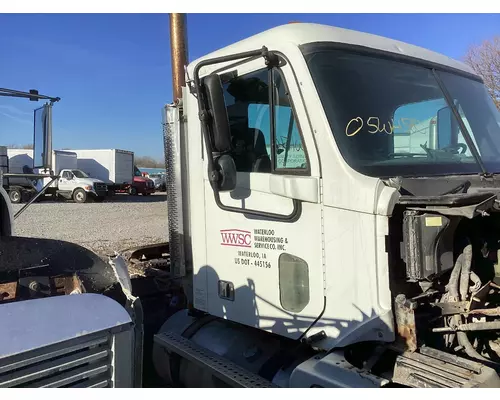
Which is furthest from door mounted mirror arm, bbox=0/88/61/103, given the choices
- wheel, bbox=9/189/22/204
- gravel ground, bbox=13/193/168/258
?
gravel ground, bbox=13/193/168/258

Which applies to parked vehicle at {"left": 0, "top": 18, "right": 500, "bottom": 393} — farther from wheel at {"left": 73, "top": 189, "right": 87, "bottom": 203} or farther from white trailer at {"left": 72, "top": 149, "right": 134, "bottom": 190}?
white trailer at {"left": 72, "top": 149, "right": 134, "bottom": 190}

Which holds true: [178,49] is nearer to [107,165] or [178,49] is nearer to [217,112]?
[217,112]

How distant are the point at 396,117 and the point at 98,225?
13.8 metres

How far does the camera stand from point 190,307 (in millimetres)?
A: 3764

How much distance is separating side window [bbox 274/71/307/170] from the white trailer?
2662 centimetres

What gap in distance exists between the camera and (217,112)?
2771 mm

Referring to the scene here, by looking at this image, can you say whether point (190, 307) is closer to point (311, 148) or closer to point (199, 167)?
point (199, 167)

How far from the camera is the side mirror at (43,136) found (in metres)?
4.30

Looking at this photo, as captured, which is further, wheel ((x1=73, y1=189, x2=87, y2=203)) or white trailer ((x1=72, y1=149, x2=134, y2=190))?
white trailer ((x1=72, y1=149, x2=134, y2=190))

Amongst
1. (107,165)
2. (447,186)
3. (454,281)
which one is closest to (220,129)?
(447,186)

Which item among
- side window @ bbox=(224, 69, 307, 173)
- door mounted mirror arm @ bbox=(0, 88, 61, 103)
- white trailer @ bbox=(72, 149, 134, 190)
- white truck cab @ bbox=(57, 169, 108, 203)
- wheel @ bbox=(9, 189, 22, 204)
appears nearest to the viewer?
side window @ bbox=(224, 69, 307, 173)

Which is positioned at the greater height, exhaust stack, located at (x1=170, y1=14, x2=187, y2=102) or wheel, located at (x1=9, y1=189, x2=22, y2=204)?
exhaust stack, located at (x1=170, y1=14, x2=187, y2=102)

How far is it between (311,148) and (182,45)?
8.08ft

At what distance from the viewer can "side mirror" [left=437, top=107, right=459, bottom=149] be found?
303 cm
